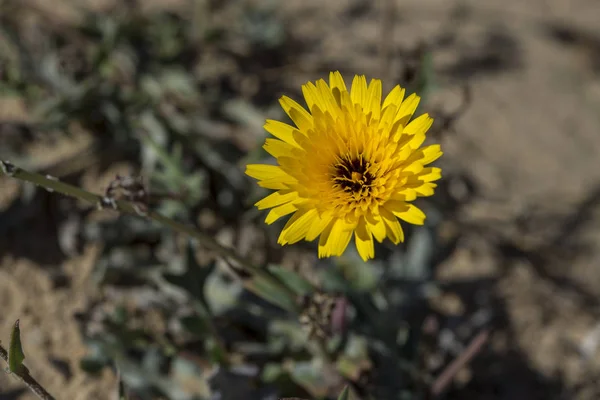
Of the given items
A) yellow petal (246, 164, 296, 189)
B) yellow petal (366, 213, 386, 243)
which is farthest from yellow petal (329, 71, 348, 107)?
yellow petal (366, 213, 386, 243)

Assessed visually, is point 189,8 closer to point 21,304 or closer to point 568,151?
point 21,304

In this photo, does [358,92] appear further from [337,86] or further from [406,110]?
[406,110]

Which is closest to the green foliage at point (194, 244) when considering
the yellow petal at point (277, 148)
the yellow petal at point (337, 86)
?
the yellow petal at point (277, 148)

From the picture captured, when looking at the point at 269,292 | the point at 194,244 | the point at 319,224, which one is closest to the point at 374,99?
the point at 319,224

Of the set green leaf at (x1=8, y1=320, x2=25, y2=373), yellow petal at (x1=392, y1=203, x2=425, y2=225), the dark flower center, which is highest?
the dark flower center

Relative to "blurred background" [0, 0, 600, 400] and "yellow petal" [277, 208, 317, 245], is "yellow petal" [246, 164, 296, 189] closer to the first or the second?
"yellow petal" [277, 208, 317, 245]

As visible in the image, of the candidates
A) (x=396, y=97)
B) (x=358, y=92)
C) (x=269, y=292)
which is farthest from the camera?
(x=269, y=292)

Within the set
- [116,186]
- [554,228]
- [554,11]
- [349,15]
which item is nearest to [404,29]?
[349,15]

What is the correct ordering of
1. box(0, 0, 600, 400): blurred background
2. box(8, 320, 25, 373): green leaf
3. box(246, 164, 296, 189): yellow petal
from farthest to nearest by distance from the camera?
box(0, 0, 600, 400): blurred background
box(246, 164, 296, 189): yellow petal
box(8, 320, 25, 373): green leaf
